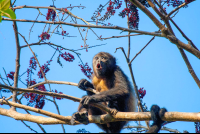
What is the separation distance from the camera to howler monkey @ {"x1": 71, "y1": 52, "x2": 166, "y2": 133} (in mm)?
5832

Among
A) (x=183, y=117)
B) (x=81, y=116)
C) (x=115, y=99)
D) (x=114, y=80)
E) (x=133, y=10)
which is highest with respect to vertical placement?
(x=133, y=10)

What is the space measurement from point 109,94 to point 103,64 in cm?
189

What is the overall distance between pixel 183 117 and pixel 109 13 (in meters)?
3.42

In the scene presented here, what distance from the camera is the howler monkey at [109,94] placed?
5832 millimetres

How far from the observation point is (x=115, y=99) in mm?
6633

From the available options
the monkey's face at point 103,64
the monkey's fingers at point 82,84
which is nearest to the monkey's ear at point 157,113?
the monkey's fingers at point 82,84

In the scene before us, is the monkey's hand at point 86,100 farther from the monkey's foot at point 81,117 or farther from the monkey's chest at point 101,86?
the monkey's chest at point 101,86

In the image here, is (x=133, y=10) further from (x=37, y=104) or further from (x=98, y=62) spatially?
(x=37, y=104)

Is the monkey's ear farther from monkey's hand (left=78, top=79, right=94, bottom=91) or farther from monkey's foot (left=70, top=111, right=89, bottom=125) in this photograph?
monkey's hand (left=78, top=79, right=94, bottom=91)

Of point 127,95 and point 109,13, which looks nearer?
point 109,13

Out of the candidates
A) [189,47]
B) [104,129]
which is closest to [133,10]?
[189,47]

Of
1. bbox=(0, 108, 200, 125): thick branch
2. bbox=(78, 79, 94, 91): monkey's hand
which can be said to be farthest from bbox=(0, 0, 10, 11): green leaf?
bbox=(78, 79, 94, 91): monkey's hand

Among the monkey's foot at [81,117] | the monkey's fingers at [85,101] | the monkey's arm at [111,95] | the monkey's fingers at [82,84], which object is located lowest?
the monkey's foot at [81,117]

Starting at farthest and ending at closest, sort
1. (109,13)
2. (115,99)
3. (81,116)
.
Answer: (115,99), (109,13), (81,116)
